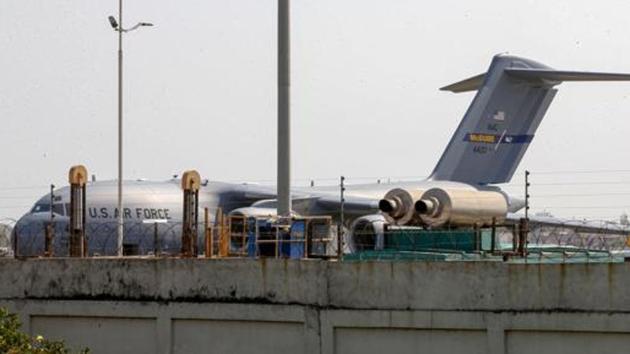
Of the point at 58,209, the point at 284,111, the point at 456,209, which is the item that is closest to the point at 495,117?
the point at 58,209

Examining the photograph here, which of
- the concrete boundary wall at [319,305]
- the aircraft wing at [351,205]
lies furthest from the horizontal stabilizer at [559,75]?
the concrete boundary wall at [319,305]

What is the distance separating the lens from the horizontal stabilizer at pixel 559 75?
145ft

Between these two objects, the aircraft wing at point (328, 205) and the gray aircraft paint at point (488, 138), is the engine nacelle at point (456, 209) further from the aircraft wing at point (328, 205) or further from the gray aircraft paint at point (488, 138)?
the gray aircraft paint at point (488, 138)

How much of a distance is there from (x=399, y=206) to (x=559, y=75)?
22.5 meters

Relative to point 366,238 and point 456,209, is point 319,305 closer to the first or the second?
point 456,209

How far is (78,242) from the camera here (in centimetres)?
2484

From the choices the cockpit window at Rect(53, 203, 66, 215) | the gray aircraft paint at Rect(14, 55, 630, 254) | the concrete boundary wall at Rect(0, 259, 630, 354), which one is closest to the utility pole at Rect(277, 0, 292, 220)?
the concrete boundary wall at Rect(0, 259, 630, 354)

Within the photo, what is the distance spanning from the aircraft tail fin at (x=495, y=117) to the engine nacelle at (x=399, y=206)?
22.4 m

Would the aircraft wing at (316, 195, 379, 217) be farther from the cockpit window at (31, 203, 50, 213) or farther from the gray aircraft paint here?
the cockpit window at (31, 203, 50, 213)

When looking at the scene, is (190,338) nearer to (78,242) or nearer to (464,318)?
(464,318)

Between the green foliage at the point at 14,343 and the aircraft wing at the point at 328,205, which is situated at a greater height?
the aircraft wing at the point at 328,205

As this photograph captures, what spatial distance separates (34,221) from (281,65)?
50.5 ft

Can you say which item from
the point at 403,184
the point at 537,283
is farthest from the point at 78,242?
the point at 403,184

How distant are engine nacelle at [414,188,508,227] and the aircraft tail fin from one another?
75.3ft
